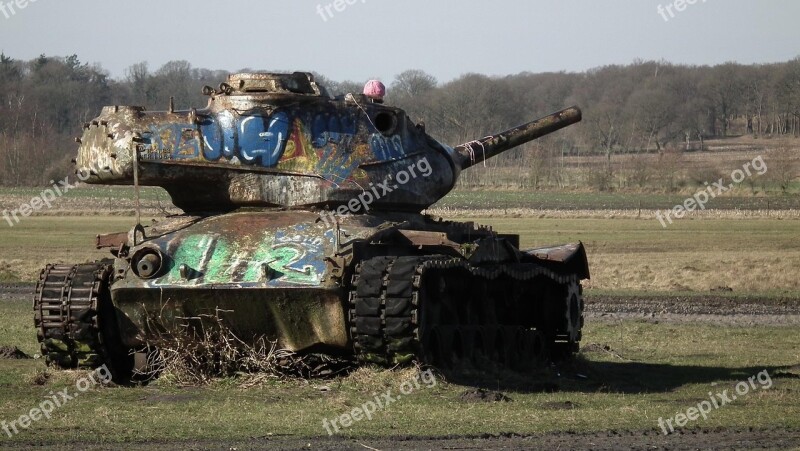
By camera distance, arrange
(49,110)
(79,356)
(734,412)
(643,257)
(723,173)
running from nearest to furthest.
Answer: (734,412) < (79,356) < (643,257) < (49,110) < (723,173)

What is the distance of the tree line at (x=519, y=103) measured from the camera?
58.8m

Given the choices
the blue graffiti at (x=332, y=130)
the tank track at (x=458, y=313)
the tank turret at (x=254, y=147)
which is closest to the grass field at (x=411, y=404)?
the tank track at (x=458, y=313)

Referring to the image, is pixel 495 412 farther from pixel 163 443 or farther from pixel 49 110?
pixel 49 110

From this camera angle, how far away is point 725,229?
48.6 meters

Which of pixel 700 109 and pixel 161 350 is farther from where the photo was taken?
pixel 700 109

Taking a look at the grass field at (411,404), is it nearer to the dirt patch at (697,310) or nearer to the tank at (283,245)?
the tank at (283,245)

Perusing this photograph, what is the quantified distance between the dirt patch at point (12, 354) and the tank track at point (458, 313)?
574 centimetres

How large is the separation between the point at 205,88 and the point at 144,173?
1224 mm

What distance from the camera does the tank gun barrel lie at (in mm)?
18281

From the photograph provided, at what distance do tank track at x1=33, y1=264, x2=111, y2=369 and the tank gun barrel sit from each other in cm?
519

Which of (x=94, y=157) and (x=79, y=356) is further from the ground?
(x=94, y=157)

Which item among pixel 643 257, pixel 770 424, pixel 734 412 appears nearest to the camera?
pixel 770 424

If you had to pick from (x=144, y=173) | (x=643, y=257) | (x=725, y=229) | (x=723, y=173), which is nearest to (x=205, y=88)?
Answer: (x=144, y=173)

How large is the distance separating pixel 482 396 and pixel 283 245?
2.64 m
